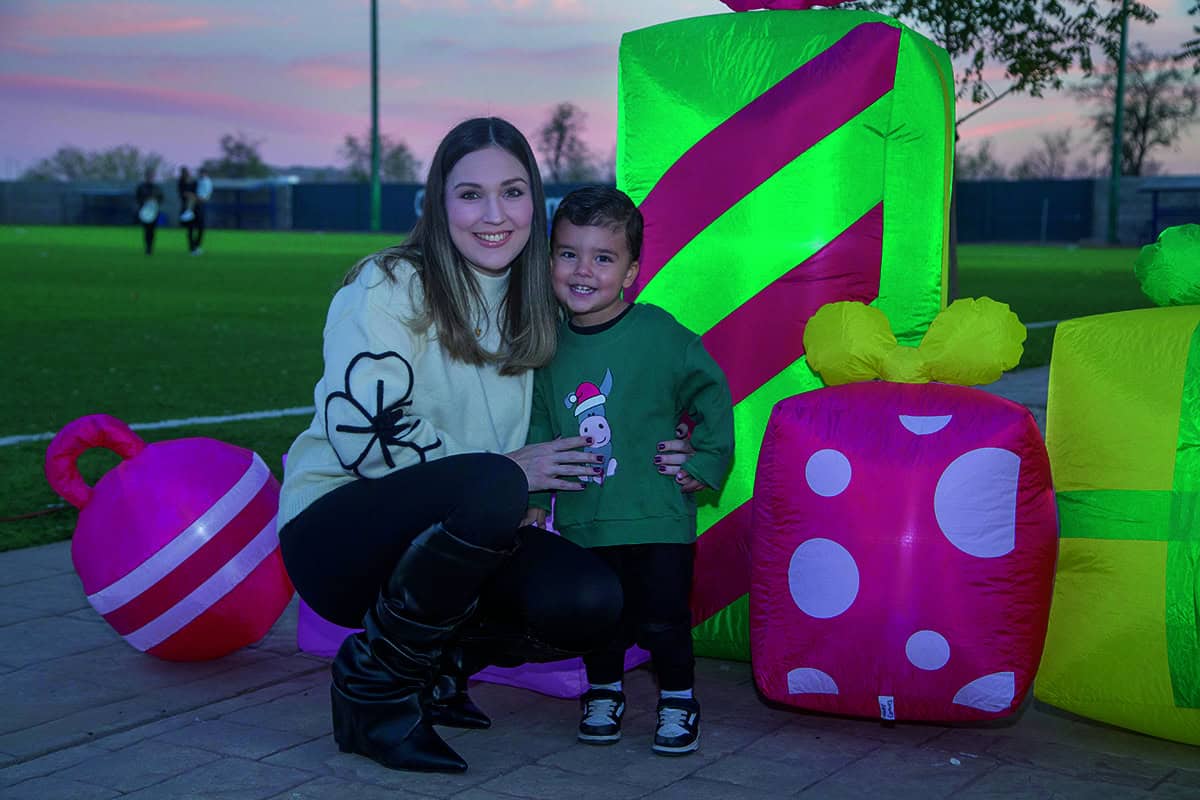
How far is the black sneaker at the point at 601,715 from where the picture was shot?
3309 millimetres

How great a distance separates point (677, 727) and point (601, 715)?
8.3 inches

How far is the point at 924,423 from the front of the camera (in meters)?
3.27

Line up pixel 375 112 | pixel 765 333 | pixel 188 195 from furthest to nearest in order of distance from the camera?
pixel 375 112 < pixel 188 195 < pixel 765 333

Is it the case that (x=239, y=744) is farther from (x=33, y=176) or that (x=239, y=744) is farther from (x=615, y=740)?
(x=33, y=176)

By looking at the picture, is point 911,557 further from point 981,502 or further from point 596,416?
point 596,416

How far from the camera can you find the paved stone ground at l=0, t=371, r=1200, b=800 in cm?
300

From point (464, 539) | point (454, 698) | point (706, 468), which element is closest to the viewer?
point (464, 539)

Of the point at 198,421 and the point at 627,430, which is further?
the point at 198,421

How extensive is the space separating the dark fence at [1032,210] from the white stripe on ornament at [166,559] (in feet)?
139

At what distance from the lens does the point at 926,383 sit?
342cm

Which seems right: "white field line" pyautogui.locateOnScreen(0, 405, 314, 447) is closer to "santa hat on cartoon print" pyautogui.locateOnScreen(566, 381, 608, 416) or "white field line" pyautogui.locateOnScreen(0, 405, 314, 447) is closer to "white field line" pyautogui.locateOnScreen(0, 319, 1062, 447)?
"white field line" pyautogui.locateOnScreen(0, 319, 1062, 447)

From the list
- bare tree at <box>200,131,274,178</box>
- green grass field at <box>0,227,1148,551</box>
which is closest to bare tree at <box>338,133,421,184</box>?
bare tree at <box>200,131,274,178</box>

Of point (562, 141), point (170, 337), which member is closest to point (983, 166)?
point (562, 141)

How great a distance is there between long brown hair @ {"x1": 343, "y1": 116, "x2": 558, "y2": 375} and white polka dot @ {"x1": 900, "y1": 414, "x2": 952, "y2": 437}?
2.82ft
